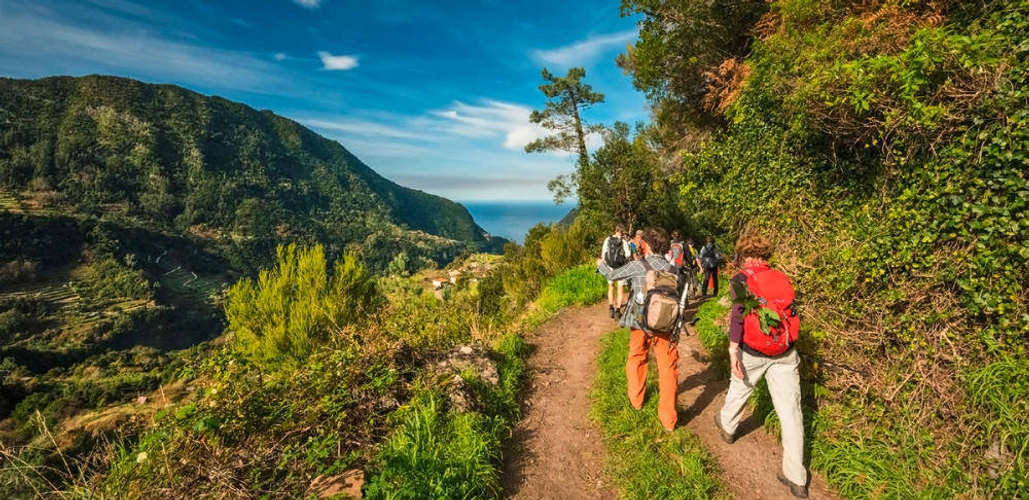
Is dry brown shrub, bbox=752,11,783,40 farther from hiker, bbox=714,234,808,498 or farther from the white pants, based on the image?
the white pants

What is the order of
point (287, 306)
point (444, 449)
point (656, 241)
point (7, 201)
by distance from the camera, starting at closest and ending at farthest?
point (444, 449) < point (656, 241) < point (287, 306) < point (7, 201)

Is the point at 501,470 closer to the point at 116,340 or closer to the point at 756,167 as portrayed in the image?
the point at 756,167

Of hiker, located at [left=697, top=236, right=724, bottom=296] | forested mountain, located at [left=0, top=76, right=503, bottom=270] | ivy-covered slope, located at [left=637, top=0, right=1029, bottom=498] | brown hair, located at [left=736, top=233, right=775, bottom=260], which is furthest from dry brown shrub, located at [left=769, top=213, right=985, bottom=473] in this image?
forested mountain, located at [left=0, top=76, right=503, bottom=270]

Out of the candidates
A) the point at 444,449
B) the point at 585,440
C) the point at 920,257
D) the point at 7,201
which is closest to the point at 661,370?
the point at 585,440

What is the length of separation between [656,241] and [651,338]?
992mm

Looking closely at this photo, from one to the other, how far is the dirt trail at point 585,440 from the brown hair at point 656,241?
1.80m

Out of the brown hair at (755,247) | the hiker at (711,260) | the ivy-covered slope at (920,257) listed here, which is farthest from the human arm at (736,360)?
the hiker at (711,260)

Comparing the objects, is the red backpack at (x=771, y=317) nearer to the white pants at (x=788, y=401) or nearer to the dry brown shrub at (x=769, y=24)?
the white pants at (x=788, y=401)

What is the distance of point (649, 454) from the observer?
11.7 ft

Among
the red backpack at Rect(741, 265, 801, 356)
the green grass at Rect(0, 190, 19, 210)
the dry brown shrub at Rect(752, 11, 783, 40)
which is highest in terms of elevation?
the dry brown shrub at Rect(752, 11, 783, 40)

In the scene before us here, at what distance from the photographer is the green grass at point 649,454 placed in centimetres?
317

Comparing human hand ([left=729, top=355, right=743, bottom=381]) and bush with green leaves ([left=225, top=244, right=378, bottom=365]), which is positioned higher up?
human hand ([left=729, top=355, right=743, bottom=381])

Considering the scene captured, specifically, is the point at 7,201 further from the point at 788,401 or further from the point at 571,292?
the point at 788,401

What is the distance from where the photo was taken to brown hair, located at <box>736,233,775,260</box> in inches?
125
